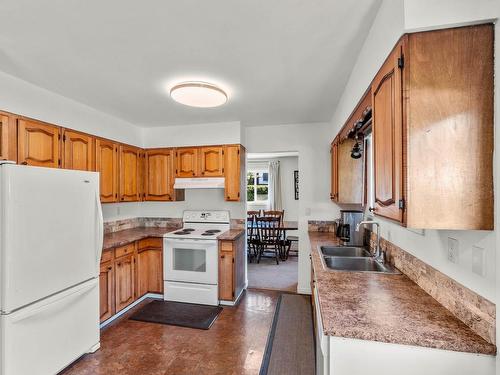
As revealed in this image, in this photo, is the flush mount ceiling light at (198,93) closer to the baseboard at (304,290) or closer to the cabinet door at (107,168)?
the cabinet door at (107,168)

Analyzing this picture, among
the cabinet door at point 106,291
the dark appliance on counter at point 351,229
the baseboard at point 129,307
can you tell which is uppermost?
the dark appliance on counter at point 351,229

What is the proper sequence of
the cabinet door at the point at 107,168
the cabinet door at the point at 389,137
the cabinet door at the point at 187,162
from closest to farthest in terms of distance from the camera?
1. the cabinet door at the point at 389,137
2. the cabinet door at the point at 107,168
3. the cabinet door at the point at 187,162

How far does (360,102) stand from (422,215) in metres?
1.07

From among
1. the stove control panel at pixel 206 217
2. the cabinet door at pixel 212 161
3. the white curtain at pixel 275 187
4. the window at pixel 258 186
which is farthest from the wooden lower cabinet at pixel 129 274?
the window at pixel 258 186

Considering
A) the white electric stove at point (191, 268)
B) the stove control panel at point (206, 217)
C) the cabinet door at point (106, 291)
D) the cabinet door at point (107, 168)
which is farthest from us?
the stove control panel at point (206, 217)

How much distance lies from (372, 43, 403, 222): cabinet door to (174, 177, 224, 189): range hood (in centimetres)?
241

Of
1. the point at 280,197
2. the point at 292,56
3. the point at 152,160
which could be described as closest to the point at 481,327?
the point at 292,56

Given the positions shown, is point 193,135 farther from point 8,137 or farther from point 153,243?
point 8,137

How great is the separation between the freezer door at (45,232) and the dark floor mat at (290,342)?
1.75m

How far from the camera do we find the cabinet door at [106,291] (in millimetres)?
2605

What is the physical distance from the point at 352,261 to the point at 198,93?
2010 mm

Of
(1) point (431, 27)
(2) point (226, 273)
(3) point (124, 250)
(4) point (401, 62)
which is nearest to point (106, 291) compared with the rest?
(3) point (124, 250)

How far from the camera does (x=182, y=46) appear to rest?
5.57ft

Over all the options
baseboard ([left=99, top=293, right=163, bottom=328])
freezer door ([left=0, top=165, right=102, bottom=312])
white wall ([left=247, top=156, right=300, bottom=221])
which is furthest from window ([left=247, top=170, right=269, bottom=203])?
freezer door ([left=0, top=165, right=102, bottom=312])
